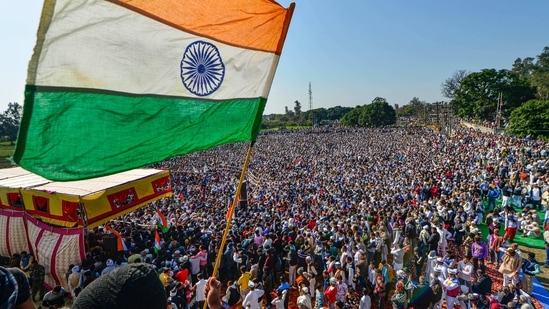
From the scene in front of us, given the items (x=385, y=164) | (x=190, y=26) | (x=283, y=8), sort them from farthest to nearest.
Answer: (x=385, y=164) → (x=283, y=8) → (x=190, y=26)

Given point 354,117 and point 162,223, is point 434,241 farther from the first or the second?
point 354,117

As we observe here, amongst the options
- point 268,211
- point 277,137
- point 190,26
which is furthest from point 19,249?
point 277,137

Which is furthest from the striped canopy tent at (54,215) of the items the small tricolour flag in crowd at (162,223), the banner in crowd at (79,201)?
the small tricolour flag in crowd at (162,223)

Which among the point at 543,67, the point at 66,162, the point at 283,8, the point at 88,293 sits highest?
the point at 543,67

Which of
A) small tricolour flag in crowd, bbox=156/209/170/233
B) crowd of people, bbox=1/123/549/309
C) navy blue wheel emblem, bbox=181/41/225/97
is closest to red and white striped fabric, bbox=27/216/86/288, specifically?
crowd of people, bbox=1/123/549/309

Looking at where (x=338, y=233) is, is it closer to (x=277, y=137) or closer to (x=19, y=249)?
(x=19, y=249)

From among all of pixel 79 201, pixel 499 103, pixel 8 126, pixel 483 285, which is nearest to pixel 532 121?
pixel 499 103

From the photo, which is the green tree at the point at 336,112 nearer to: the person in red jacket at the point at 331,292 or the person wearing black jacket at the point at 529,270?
the person wearing black jacket at the point at 529,270
